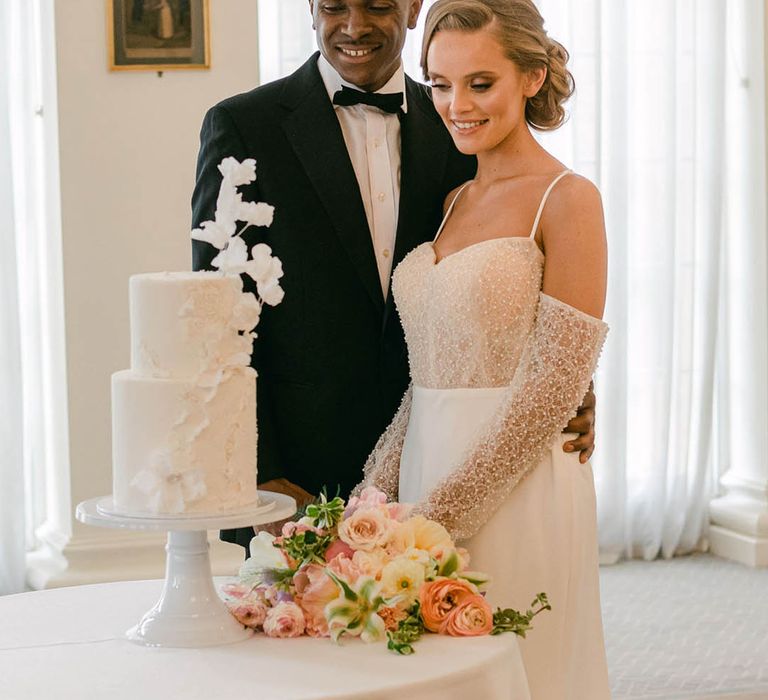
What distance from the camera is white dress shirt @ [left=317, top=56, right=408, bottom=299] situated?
2734 mm

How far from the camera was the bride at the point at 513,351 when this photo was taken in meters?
2.32

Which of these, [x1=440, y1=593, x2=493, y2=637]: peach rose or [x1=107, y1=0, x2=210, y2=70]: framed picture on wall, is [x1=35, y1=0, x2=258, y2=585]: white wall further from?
[x1=440, y1=593, x2=493, y2=637]: peach rose

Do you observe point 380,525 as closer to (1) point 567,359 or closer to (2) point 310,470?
(1) point 567,359

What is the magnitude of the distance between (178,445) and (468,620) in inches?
20.0

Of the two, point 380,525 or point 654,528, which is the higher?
point 380,525

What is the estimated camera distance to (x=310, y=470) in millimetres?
2678

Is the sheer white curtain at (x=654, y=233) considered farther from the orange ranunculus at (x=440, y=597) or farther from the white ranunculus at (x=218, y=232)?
the white ranunculus at (x=218, y=232)

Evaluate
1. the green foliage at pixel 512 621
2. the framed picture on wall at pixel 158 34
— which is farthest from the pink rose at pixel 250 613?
the framed picture on wall at pixel 158 34

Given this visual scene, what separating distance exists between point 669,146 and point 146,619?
4186 mm

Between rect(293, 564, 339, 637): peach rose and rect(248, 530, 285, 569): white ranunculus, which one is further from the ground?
rect(248, 530, 285, 569): white ranunculus

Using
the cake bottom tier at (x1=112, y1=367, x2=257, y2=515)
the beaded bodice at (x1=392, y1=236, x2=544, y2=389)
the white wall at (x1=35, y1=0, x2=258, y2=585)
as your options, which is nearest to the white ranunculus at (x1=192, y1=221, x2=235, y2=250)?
the cake bottom tier at (x1=112, y1=367, x2=257, y2=515)

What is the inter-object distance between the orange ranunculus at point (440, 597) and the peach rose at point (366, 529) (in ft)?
0.33

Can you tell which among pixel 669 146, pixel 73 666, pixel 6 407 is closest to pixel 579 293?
A: pixel 73 666

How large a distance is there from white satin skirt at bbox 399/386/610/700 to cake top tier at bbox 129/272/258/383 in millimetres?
700
